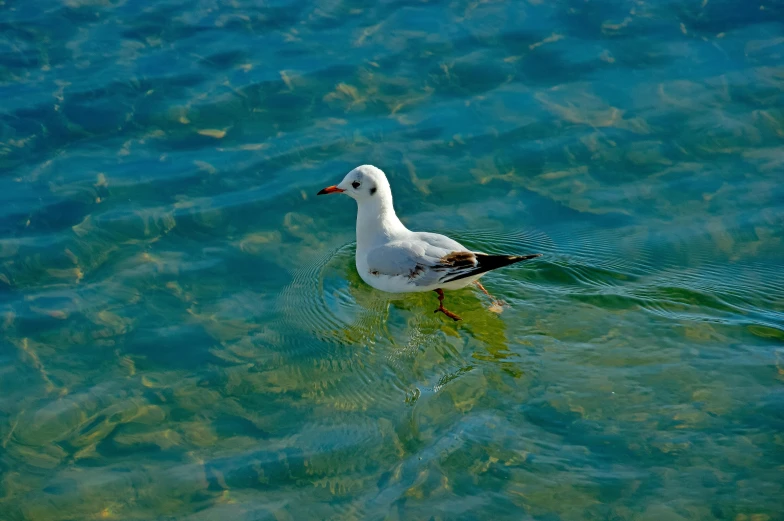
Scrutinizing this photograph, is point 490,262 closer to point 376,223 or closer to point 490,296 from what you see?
point 490,296

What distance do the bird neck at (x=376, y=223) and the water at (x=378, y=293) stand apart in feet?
1.40

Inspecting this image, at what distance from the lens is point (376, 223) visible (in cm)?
780

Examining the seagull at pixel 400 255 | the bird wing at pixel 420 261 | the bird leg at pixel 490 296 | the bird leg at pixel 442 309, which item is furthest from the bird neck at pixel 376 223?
the bird leg at pixel 490 296

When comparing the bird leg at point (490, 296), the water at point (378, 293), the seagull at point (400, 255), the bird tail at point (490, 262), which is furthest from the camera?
the bird leg at point (490, 296)

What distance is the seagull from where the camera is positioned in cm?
717

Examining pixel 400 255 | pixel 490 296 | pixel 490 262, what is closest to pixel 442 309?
pixel 490 296

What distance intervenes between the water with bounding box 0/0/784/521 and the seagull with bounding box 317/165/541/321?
0.27m

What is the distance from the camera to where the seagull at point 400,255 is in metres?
7.17

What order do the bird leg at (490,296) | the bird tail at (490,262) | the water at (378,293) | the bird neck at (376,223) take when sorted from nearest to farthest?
the water at (378,293) → the bird tail at (490,262) → the bird leg at (490,296) → the bird neck at (376,223)

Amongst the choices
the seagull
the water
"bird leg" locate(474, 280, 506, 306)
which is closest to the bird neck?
the seagull

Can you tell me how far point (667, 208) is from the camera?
8.59m

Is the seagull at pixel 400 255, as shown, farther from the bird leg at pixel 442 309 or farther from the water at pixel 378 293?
the water at pixel 378 293

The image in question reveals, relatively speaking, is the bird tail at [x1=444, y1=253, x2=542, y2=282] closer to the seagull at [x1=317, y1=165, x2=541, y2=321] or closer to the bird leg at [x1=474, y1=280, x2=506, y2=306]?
the seagull at [x1=317, y1=165, x2=541, y2=321]

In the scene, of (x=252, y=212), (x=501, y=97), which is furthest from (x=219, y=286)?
(x=501, y=97)
